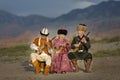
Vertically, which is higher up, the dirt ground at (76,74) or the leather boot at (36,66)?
the leather boot at (36,66)

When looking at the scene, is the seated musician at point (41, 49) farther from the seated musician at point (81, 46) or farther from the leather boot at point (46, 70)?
the seated musician at point (81, 46)

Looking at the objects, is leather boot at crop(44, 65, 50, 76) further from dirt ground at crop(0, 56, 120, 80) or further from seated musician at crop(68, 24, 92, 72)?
seated musician at crop(68, 24, 92, 72)

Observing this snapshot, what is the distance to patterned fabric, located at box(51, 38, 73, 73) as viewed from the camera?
16031 mm

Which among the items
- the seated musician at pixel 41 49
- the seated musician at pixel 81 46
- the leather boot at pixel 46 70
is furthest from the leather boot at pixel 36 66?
the seated musician at pixel 81 46

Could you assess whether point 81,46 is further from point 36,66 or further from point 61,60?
point 36,66

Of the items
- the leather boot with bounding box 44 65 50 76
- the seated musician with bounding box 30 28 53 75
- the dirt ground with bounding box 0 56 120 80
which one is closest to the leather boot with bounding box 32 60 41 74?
the seated musician with bounding box 30 28 53 75

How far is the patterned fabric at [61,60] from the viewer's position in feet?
52.6

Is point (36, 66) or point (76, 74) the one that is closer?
point (76, 74)

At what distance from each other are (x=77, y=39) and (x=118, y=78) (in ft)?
7.79

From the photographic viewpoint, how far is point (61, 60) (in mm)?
16031

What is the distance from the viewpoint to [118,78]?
14453 mm

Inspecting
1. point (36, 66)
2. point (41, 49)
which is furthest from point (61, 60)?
point (36, 66)

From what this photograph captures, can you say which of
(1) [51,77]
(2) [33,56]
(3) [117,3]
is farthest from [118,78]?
(3) [117,3]

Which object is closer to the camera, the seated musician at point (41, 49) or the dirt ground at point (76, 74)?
the dirt ground at point (76, 74)
